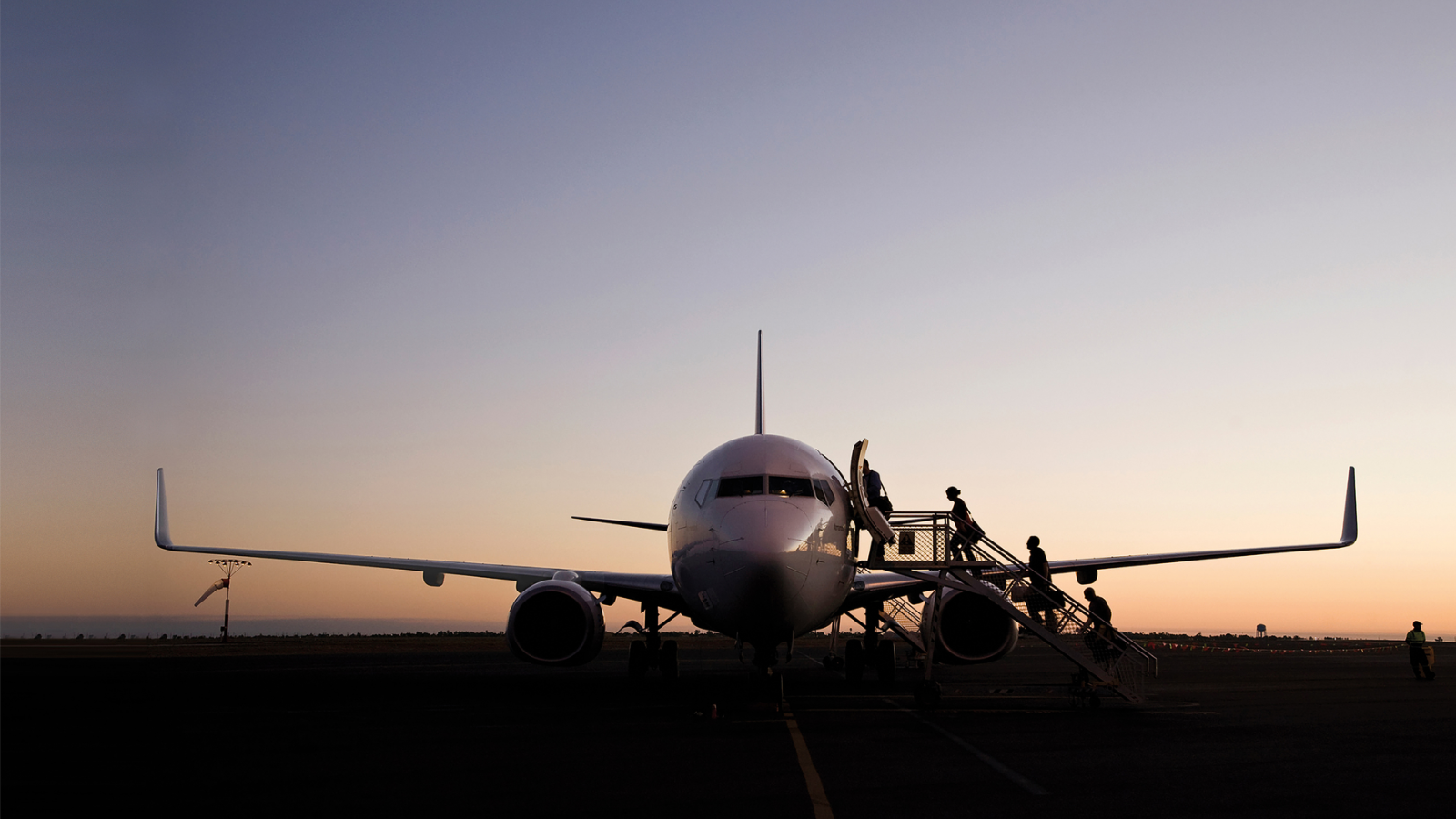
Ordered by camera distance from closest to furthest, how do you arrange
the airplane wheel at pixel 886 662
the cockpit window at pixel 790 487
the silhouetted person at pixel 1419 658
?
the cockpit window at pixel 790 487 < the airplane wheel at pixel 886 662 < the silhouetted person at pixel 1419 658

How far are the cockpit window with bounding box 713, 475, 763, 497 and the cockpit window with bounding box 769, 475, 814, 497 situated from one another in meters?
0.18

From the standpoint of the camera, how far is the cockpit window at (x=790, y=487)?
15.3 metres

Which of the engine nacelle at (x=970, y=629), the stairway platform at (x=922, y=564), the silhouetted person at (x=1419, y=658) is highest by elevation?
the stairway platform at (x=922, y=564)

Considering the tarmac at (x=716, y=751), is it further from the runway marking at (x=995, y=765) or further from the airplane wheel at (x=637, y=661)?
the airplane wheel at (x=637, y=661)

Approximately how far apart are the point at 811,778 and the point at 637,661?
12509 millimetres

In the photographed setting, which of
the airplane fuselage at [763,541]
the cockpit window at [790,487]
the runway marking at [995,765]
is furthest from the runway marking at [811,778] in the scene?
the cockpit window at [790,487]

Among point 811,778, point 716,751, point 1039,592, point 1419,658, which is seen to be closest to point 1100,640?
point 1039,592

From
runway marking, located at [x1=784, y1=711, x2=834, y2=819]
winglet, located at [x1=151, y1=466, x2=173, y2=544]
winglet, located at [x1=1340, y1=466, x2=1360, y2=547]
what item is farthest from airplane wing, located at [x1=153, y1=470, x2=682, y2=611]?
winglet, located at [x1=1340, y1=466, x2=1360, y2=547]

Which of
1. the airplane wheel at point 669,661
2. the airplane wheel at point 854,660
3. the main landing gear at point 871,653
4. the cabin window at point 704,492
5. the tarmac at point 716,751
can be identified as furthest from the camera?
the airplane wheel at point 854,660

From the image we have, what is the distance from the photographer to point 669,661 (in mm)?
18422

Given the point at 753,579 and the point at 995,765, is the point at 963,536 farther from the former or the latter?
the point at 995,765

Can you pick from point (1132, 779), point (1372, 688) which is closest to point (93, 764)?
point (1132, 779)

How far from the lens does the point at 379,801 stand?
731cm

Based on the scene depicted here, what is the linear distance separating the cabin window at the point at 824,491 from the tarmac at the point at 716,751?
9.54 ft
